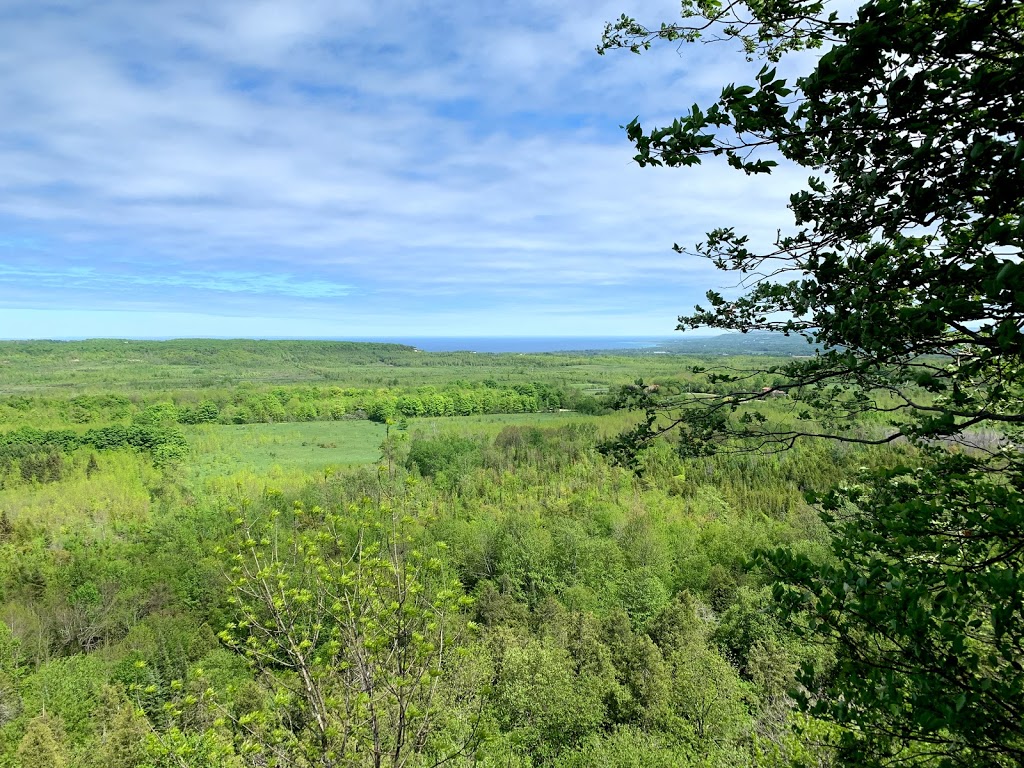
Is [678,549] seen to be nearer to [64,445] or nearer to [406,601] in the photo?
[406,601]

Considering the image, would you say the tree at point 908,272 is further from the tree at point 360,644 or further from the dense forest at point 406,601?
the tree at point 360,644

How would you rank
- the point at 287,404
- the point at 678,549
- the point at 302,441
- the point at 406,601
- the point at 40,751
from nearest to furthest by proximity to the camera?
the point at 406,601 → the point at 40,751 → the point at 678,549 → the point at 302,441 → the point at 287,404

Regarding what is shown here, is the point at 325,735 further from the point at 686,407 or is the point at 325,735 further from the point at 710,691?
the point at 710,691

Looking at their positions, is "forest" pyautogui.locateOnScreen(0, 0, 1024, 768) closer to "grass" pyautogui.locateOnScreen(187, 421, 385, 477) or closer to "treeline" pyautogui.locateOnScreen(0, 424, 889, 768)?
"treeline" pyautogui.locateOnScreen(0, 424, 889, 768)

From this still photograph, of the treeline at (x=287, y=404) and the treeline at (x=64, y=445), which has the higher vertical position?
the treeline at (x=287, y=404)

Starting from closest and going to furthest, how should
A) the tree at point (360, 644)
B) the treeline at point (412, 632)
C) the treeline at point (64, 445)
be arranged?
the tree at point (360, 644), the treeline at point (412, 632), the treeline at point (64, 445)

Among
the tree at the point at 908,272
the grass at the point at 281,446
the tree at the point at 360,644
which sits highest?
the tree at the point at 908,272

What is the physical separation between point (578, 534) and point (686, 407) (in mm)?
29516

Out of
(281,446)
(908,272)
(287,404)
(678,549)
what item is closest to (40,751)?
(908,272)

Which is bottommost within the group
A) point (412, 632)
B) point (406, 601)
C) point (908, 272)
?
point (412, 632)

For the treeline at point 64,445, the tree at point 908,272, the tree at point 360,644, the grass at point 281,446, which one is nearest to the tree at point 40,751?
the tree at point 360,644

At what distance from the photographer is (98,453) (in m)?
60.9

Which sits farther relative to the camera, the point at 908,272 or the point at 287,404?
the point at 287,404

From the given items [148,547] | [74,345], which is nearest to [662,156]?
[148,547]
